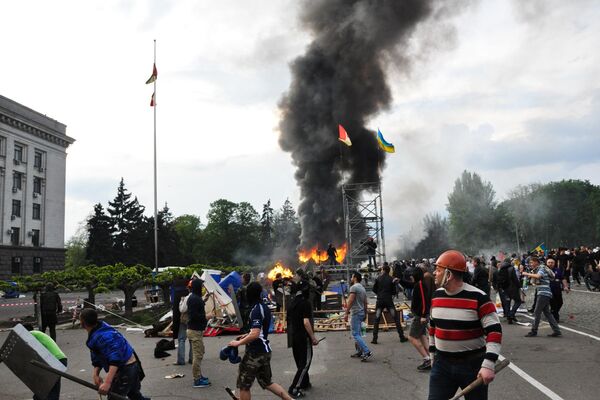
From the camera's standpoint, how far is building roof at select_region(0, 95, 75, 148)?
42344 millimetres

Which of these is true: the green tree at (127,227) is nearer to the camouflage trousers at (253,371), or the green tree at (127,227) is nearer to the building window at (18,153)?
the building window at (18,153)

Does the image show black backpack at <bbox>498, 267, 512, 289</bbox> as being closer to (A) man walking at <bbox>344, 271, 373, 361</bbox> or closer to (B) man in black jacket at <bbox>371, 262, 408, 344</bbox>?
(B) man in black jacket at <bbox>371, 262, 408, 344</bbox>

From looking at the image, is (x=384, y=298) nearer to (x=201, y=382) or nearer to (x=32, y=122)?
(x=201, y=382)

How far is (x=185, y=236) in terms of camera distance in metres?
78.2

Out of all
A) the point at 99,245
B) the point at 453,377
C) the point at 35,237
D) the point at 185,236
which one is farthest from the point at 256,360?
the point at 185,236

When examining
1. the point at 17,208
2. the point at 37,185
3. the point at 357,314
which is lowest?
the point at 357,314

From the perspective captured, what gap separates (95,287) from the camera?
17.8m

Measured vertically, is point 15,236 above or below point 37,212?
below

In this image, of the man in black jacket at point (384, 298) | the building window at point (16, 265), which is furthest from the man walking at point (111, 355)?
the building window at point (16, 265)

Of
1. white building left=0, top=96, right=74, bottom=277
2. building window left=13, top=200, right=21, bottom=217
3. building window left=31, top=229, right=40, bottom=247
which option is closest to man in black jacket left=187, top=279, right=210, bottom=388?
white building left=0, top=96, right=74, bottom=277

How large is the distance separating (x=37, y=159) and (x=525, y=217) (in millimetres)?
70303

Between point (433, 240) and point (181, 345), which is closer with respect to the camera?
point (181, 345)

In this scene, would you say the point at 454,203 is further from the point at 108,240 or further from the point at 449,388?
the point at 449,388

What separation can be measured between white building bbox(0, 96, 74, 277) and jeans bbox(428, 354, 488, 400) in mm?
44514
